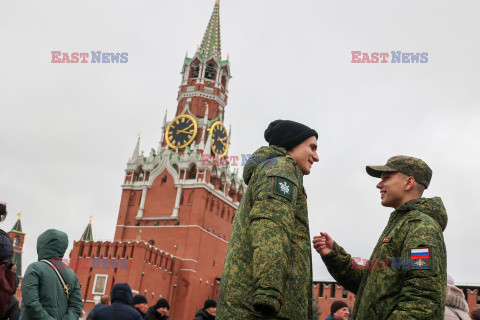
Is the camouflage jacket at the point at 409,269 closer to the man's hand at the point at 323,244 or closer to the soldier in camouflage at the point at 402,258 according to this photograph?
the soldier in camouflage at the point at 402,258

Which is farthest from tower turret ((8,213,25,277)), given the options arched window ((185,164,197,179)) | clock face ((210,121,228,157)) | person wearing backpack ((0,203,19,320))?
person wearing backpack ((0,203,19,320))

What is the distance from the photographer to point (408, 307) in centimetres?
358

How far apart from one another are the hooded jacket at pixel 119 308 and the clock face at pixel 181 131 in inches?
1846

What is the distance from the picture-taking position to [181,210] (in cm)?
4941

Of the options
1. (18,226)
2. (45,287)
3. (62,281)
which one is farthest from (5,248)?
(18,226)

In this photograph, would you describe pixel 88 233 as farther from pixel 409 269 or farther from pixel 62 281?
pixel 409 269

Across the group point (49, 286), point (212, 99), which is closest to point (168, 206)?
point (212, 99)

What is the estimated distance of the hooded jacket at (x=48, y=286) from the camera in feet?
17.5

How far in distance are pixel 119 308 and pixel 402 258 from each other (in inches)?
155

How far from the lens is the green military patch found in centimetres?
349

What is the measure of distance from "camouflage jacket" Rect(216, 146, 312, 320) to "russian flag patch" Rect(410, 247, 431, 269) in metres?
0.71

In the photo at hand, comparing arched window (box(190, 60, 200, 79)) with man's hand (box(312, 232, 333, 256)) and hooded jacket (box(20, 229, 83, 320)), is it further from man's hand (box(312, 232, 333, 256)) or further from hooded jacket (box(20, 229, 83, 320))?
man's hand (box(312, 232, 333, 256))

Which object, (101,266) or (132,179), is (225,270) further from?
(132,179)

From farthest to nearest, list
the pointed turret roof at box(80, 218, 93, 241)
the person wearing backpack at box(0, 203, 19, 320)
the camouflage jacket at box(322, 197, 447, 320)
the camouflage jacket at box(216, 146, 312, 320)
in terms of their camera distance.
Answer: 1. the pointed turret roof at box(80, 218, 93, 241)
2. the person wearing backpack at box(0, 203, 19, 320)
3. the camouflage jacket at box(322, 197, 447, 320)
4. the camouflage jacket at box(216, 146, 312, 320)
